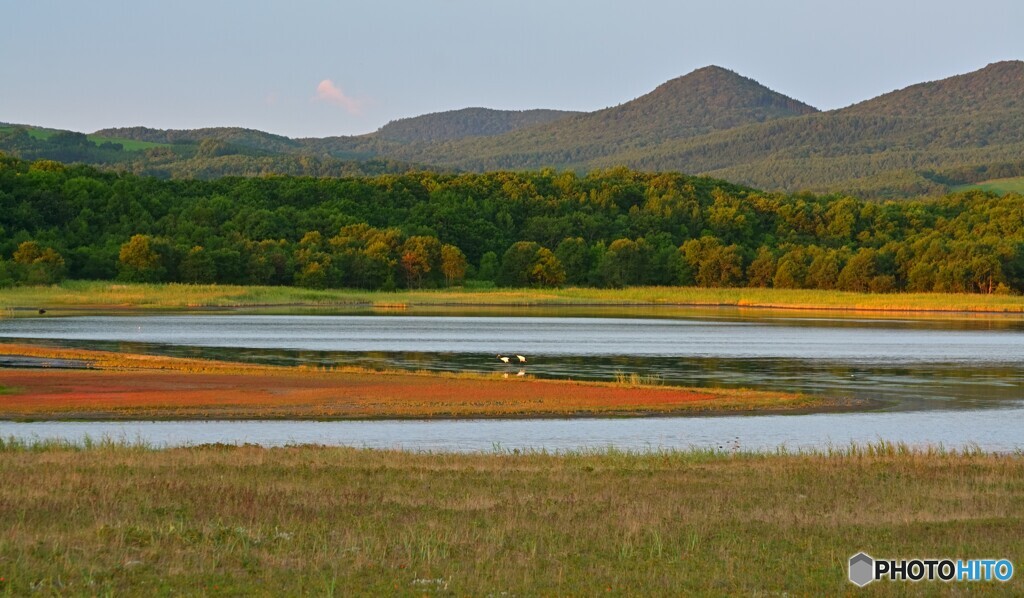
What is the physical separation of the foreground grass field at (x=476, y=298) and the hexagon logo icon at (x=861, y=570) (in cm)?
9936

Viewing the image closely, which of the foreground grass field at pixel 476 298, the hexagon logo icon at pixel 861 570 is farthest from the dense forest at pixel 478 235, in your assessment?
the hexagon logo icon at pixel 861 570

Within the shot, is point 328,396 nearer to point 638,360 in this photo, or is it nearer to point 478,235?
point 638,360

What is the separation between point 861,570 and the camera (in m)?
12.4

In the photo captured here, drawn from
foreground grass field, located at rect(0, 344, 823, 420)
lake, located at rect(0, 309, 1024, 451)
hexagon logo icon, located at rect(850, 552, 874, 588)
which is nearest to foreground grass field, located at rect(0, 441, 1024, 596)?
hexagon logo icon, located at rect(850, 552, 874, 588)

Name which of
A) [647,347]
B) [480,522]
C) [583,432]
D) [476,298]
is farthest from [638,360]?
[476,298]

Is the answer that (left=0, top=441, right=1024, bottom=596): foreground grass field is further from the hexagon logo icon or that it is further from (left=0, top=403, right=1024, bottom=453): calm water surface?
(left=0, top=403, right=1024, bottom=453): calm water surface

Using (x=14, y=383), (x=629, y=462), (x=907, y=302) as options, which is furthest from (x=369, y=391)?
(x=907, y=302)

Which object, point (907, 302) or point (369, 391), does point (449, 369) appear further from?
point (907, 302)

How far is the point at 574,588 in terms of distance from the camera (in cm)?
1215

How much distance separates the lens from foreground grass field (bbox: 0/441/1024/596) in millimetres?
12367

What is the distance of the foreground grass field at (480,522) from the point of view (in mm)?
12367

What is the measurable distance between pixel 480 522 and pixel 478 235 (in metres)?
160

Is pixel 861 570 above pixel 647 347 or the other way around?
above

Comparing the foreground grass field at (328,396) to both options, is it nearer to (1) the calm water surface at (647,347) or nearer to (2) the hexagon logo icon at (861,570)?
(1) the calm water surface at (647,347)
